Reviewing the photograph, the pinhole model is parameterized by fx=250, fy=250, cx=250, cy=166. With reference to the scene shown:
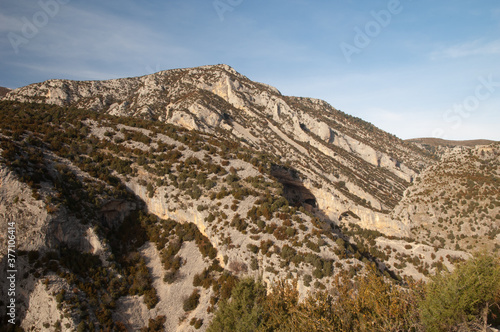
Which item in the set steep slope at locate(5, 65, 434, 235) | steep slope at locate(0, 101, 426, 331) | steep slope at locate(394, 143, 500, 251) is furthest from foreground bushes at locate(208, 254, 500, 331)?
steep slope at locate(5, 65, 434, 235)

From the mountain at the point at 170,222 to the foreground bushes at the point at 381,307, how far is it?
6894 millimetres

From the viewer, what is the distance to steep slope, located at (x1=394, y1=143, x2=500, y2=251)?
129 feet

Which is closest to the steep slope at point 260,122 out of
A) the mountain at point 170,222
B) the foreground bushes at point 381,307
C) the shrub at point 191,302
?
the mountain at point 170,222

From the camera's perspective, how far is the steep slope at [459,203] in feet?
129

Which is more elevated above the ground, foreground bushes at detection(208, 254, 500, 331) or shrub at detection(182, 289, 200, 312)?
foreground bushes at detection(208, 254, 500, 331)

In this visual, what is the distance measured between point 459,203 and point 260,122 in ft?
187

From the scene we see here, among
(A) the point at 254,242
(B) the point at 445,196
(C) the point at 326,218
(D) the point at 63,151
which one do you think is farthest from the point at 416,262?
(D) the point at 63,151

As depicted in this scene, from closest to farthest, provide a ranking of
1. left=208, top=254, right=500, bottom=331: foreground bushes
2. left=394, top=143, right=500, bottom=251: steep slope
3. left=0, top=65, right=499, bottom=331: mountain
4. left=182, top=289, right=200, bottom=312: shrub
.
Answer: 1. left=208, top=254, right=500, bottom=331: foreground bushes
2. left=0, top=65, right=499, bottom=331: mountain
3. left=182, top=289, right=200, bottom=312: shrub
4. left=394, top=143, right=500, bottom=251: steep slope

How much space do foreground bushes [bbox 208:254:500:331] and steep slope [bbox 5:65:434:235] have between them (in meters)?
37.2

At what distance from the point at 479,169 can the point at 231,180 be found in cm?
4969

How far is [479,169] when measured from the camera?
4888 cm

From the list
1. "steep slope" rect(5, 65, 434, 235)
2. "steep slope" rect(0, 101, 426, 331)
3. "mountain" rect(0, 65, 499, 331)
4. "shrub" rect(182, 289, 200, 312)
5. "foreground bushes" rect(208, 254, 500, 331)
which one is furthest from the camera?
"steep slope" rect(5, 65, 434, 235)

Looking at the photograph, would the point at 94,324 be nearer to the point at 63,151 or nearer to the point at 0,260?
the point at 0,260

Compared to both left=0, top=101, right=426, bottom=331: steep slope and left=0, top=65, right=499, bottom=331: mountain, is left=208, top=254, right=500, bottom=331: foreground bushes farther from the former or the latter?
left=0, top=101, right=426, bottom=331: steep slope
